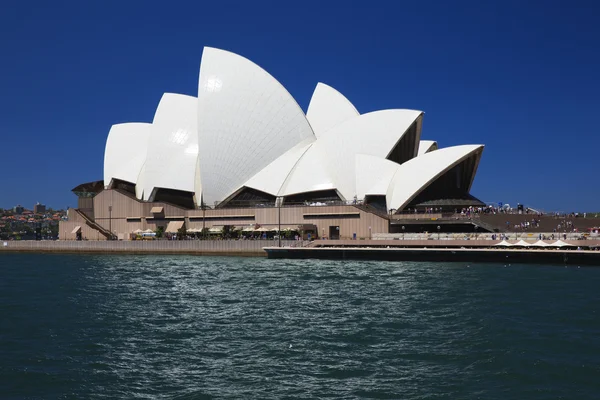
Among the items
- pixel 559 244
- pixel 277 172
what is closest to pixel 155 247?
pixel 277 172

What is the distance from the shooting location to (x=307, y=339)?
52.7 ft

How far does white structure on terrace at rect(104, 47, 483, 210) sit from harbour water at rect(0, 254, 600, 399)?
2399 cm

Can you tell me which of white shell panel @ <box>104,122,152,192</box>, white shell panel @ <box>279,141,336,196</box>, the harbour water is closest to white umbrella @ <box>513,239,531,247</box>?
the harbour water

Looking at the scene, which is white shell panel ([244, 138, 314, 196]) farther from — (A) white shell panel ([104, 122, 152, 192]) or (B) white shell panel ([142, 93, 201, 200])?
(A) white shell panel ([104, 122, 152, 192])

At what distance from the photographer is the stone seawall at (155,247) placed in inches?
1988

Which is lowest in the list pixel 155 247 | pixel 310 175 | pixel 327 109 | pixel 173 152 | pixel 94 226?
pixel 155 247

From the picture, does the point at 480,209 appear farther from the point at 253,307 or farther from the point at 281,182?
the point at 253,307

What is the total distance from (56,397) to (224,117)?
161 feet

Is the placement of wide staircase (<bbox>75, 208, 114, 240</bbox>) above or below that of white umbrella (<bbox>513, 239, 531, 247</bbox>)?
above

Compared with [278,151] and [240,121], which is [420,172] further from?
[240,121]

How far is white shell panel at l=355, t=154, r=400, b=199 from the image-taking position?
5269 centimetres

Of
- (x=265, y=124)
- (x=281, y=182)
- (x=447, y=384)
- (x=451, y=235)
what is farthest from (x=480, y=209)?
(x=447, y=384)

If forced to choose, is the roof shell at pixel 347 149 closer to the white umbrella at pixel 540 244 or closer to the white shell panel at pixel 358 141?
the white shell panel at pixel 358 141

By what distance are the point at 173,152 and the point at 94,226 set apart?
13.5 m
